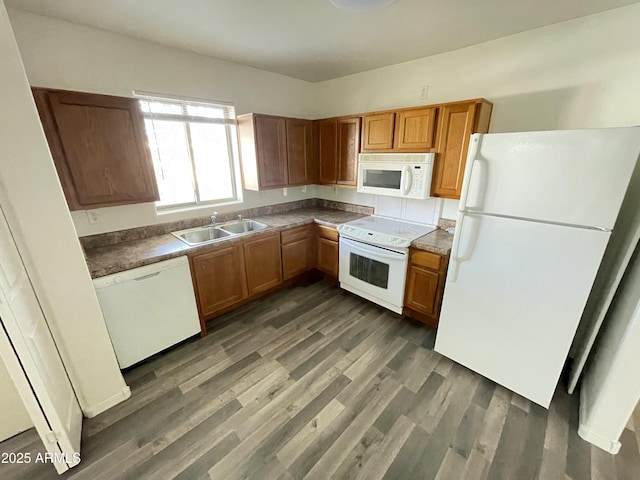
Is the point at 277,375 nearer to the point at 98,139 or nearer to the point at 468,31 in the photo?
the point at 98,139

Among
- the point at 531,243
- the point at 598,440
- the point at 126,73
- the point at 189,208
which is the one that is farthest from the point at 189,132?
the point at 598,440

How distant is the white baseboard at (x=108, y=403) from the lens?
66.9 inches

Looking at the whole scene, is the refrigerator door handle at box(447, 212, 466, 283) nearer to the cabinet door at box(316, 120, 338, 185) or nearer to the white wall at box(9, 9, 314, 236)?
the cabinet door at box(316, 120, 338, 185)

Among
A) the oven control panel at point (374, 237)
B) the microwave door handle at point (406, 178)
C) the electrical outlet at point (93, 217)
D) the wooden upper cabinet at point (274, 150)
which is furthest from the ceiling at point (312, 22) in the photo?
the oven control panel at point (374, 237)

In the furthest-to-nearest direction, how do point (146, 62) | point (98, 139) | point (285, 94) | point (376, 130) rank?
1. point (285, 94)
2. point (376, 130)
3. point (146, 62)
4. point (98, 139)

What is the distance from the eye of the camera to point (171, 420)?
1.69 m

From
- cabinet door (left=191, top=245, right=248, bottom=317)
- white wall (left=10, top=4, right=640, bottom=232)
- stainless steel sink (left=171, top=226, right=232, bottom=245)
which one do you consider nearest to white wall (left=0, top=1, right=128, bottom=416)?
cabinet door (left=191, top=245, right=248, bottom=317)

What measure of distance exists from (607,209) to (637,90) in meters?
1.13

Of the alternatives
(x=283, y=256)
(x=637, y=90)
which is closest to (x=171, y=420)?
(x=283, y=256)

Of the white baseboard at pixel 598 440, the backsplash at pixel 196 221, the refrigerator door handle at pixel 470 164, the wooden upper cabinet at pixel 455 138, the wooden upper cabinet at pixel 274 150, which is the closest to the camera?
the white baseboard at pixel 598 440

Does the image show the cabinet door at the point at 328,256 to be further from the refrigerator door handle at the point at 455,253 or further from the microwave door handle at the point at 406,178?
the refrigerator door handle at the point at 455,253

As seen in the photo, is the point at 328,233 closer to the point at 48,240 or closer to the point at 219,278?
the point at 219,278

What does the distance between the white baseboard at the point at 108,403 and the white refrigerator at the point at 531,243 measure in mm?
2467

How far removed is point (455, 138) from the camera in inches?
88.0
